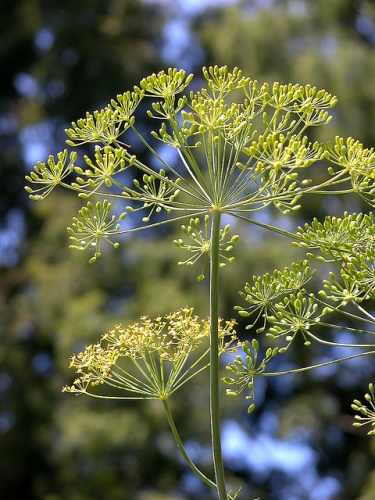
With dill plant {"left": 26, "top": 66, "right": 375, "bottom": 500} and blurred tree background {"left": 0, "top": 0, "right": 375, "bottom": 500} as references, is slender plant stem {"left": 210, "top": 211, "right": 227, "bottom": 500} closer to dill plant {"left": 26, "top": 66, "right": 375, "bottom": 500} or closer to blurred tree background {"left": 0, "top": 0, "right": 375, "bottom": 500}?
dill plant {"left": 26, "top": 66, "right": 375, "bottom": 500}

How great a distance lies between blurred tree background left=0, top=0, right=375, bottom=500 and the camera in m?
13.8

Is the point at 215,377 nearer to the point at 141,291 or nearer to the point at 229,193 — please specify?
the point at 229,193

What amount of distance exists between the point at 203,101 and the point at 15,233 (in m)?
15.9

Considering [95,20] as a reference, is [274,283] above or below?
below

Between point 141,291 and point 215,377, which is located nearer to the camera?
point 215,377

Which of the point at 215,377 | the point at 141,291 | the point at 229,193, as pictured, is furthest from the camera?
the point at 141,291

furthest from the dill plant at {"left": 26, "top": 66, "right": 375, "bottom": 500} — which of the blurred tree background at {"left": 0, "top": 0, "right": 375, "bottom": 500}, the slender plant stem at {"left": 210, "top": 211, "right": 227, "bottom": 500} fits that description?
the blurred tree background at {"left": 0, "top": 0, "right": 375, "bottom": 500}

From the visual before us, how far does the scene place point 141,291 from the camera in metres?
14.6

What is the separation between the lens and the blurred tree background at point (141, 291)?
13789mm

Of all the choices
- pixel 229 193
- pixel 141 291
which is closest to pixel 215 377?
pixel 229 193

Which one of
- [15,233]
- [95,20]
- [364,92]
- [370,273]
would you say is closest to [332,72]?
[364,92]

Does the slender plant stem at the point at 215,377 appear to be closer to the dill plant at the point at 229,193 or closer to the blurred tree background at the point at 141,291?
the dill plant at the point at 229,193

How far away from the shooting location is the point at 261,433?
15.7 m

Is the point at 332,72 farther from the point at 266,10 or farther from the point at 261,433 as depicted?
the point at 261,433
